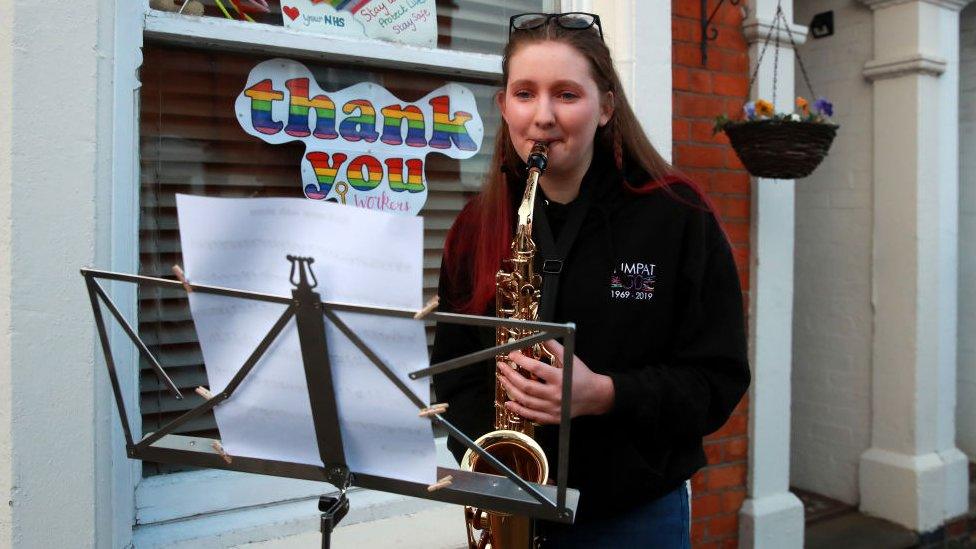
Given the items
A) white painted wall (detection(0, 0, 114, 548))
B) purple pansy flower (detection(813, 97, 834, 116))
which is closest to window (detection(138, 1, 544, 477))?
white painted wall (detection(0, 0, 114, 548))

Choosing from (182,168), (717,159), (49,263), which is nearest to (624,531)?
(49,263)

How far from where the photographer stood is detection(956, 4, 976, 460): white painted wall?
4996 millimetres

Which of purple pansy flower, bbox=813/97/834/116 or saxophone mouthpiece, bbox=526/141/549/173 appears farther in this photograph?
purple pansy flower, bbox=813/97/834/116

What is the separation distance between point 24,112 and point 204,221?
121 centimetres

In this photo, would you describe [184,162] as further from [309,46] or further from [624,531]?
[624,531]

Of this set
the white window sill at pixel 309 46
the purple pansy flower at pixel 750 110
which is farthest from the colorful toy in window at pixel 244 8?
the purple pansy flower at pixel 750 110

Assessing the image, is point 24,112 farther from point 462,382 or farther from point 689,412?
point 689,412

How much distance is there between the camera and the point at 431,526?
2.92 meters

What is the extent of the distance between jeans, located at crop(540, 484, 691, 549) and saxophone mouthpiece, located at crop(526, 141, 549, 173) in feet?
2.49

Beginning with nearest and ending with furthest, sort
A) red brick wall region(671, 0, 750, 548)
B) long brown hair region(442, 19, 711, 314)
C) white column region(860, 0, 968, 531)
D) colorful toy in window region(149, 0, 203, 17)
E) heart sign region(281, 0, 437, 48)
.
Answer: long brown hair region(442, 19, 711, 314)
colorful toy in window region(149, 0, 203, 17)
heart sign region(281, 0, 437, 48)
red brick wall region(671, 0, 750, 548)
white column region(860, 0, 968, 531)

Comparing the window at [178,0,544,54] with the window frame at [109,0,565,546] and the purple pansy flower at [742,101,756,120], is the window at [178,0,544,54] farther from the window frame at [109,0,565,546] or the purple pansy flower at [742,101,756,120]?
the purple pansy flower at [742,101,756,120]

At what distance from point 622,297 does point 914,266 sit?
3019 millimetres

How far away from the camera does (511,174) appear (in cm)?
203

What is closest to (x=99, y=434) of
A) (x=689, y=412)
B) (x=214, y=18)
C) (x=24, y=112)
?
(x=24, y=112)
